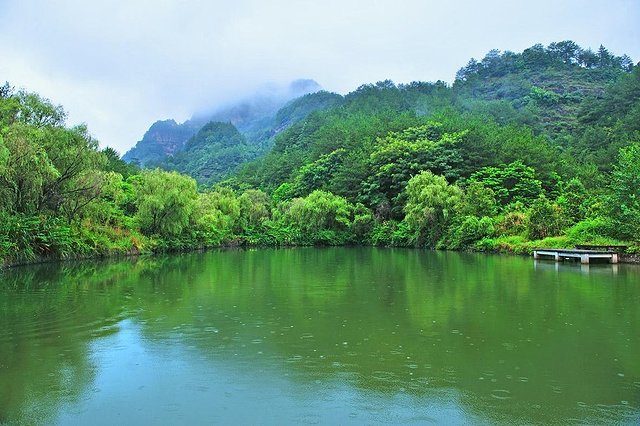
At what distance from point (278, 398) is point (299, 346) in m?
2.46

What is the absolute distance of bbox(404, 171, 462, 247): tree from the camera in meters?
41.0

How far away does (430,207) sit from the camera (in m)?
41.2

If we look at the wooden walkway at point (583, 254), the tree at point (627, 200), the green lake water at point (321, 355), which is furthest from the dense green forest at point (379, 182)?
Result: the green lake water at point (321, 355)

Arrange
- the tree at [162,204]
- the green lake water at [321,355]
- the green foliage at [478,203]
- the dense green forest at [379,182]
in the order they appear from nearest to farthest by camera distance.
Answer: the green lake water at [321,355] → the dense green forest at [379,182] → the tree at [162,204] → the green foliage at [478,203]

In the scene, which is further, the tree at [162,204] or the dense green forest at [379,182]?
the tree at [162,204]

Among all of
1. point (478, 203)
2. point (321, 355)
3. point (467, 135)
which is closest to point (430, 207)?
point (478, 203)

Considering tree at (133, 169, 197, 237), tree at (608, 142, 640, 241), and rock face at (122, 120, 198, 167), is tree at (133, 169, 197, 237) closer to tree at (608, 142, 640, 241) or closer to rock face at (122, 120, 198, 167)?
tree at (608, 142, 640, 241)

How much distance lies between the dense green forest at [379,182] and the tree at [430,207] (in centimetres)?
11

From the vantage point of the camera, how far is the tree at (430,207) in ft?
135

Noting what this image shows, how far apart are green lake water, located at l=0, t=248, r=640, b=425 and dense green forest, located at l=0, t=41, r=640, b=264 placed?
11.3m

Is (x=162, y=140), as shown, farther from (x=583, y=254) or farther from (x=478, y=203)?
(x=583, y=254)

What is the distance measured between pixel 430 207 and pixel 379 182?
1427 cm

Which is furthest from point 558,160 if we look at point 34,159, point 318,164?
point 34,159

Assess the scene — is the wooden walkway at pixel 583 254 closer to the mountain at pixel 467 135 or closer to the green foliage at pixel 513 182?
the mountain at pixel 467 135
